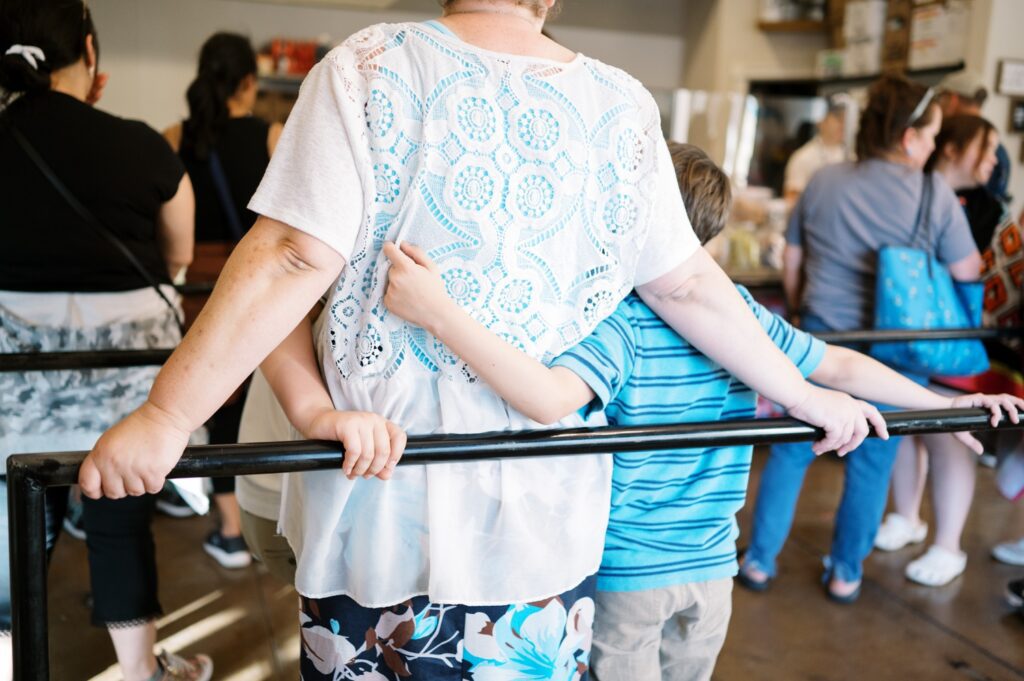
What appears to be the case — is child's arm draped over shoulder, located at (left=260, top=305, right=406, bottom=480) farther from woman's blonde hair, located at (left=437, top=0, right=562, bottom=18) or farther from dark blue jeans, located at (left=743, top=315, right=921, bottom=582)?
dark blue jeans, located at (left=743, top=315, right=921, bottom=582)

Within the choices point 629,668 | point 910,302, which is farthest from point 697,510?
point 910,302

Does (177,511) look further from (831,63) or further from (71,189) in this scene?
(831,63)

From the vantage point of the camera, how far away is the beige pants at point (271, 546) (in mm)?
1391

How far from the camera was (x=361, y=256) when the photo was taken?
105cm

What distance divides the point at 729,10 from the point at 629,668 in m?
6.36

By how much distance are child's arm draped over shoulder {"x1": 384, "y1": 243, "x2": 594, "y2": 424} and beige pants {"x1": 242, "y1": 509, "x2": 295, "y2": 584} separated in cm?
50

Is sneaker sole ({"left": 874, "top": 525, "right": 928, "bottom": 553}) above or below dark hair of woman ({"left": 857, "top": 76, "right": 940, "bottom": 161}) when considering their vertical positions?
below

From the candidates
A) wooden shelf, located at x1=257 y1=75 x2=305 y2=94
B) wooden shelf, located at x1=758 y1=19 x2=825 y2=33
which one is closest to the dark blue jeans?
wooden shelf, located at x1=257 y1=75 x2=305 y2=94

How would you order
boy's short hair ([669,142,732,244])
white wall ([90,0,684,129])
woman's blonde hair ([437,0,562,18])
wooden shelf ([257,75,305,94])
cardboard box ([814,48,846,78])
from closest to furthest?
woman's blonde hair ([437,0,562,18])
boy's short hair ([669,142,732,244])
white wall ([90,0,684,129])
wooden shelf ([257,75,305,94])
cardboard box ([814,48,846,78])

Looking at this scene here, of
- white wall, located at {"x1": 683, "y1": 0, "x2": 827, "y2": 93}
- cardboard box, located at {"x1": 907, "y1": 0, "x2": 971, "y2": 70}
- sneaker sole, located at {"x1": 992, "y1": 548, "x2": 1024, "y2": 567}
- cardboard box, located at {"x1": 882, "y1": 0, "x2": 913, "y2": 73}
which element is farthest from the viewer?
white wall, located at {"x1": 683, "y1": 0, "x2": 827, "y2": 93}

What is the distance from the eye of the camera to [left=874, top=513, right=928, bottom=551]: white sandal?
3.13m

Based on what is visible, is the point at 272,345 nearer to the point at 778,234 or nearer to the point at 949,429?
the point at 949,429

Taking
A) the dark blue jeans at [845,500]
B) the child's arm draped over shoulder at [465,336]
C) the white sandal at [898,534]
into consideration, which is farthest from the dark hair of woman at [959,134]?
the child's arm draped over shoulder at [465,336]

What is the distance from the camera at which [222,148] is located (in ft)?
8.83
